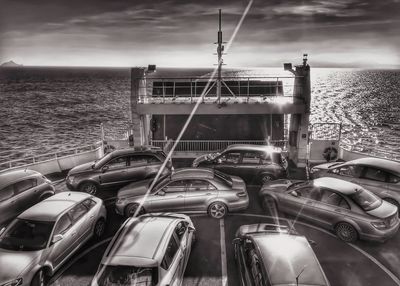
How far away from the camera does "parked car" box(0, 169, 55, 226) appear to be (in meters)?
10.4

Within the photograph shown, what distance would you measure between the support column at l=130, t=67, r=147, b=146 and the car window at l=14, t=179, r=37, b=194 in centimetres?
572

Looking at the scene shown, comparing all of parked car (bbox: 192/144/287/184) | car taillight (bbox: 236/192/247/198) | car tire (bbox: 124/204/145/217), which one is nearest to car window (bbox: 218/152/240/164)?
parked car (bbox: 192/144/287/184)

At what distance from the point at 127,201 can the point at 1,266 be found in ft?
13.1

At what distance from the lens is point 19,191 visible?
1096cm

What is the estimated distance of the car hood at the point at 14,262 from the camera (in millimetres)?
7047

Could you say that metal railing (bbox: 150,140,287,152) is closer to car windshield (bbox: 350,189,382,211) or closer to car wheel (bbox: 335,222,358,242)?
car windshield (bbox: 350,189,382,211)

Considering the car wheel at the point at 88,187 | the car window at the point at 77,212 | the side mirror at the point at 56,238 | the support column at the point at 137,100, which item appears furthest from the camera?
the support column at the point at 137,100

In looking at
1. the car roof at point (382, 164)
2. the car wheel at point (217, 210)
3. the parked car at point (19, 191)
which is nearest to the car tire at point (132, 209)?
the car wheel at point (217, 210)

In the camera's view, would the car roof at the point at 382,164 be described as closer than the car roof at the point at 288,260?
No

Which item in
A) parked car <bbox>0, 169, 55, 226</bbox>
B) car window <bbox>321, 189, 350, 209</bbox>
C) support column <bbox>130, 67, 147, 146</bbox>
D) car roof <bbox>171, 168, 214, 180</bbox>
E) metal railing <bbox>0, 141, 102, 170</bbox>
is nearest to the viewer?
car window <bbox>321, 189, 350, 209</bbox>

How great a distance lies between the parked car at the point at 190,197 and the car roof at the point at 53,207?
1.53 m

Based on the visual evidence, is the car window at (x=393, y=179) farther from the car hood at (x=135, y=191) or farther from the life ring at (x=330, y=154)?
the car hood at (x=135, y=191)

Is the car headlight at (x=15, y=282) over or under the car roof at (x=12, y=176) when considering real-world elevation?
under

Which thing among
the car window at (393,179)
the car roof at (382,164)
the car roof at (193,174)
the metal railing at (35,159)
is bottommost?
the metal railing at (35,159)
